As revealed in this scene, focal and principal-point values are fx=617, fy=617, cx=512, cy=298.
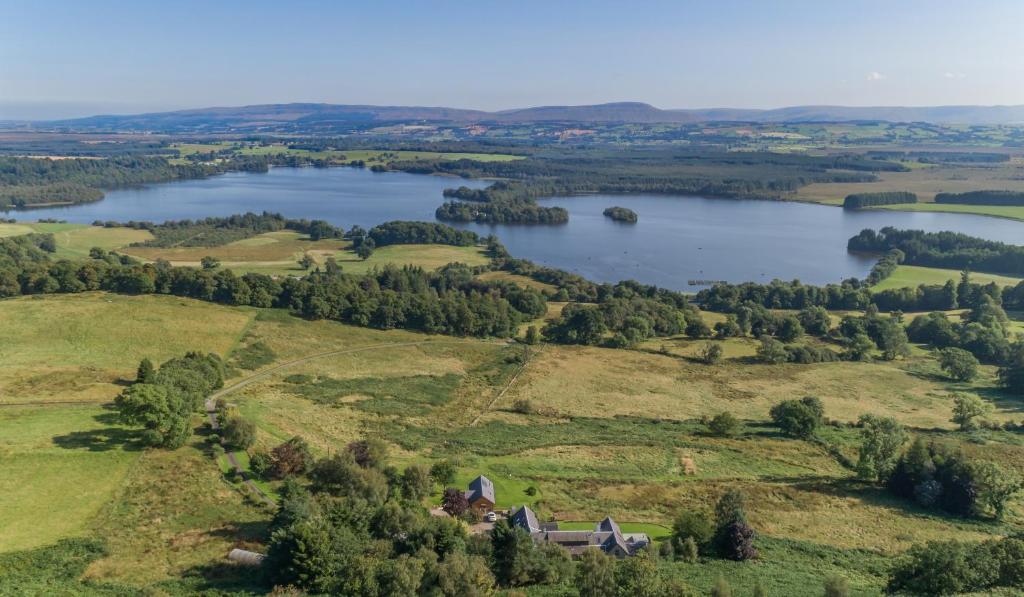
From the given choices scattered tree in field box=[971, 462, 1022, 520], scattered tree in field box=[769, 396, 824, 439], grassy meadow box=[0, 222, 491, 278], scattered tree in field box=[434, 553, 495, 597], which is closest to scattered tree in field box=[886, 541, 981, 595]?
scattered tree in field box=[971, 462, 1022, 520]

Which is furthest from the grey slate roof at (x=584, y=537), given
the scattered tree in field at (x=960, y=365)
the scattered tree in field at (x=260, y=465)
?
the scattered tree in field at (x=960, y=365)

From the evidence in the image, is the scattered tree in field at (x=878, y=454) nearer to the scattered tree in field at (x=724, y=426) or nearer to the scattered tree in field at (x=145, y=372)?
the scattered tree in field at (x=724, y=426)

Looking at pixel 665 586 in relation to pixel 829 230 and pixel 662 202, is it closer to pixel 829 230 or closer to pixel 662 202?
pixel 829 230

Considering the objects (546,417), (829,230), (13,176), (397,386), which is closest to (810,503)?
(546,417)

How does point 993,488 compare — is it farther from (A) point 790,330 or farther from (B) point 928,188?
(B) point 928,188

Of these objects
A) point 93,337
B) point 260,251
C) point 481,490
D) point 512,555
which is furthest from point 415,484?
point 260,251

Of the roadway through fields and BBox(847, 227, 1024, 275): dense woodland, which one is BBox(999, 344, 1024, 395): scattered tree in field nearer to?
the roadway through fields
